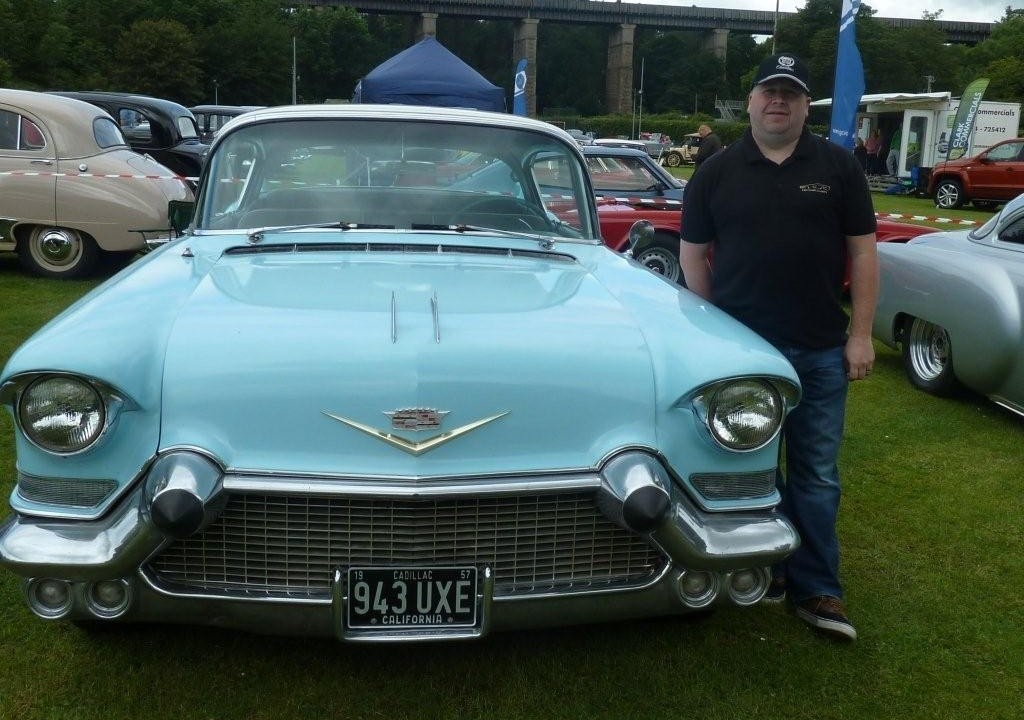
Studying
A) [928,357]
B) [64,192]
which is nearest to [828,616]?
[928,357]

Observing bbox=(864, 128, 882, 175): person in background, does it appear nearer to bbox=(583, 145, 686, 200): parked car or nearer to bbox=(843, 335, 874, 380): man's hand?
bbox=(583, 145, 686, 200): parked car

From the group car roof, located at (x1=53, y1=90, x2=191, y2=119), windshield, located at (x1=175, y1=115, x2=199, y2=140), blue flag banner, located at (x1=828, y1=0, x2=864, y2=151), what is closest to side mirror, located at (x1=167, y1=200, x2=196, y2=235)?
blue flag banner, located at (x1=828, y1=0, x2=864, y2=151)

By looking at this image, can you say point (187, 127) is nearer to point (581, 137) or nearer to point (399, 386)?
point (399, 386)

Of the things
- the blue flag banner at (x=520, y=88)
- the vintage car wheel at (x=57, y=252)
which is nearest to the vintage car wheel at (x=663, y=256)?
the vintage car wheel at (x=57, y=252)

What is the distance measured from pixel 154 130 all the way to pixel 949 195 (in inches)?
659

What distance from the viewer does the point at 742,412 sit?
8.80 feet

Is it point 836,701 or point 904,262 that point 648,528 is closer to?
point 836,701

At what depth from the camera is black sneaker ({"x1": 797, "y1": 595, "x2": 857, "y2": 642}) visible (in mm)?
3250

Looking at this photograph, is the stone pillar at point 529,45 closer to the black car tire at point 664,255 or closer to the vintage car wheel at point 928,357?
the black car tire at point 664,255

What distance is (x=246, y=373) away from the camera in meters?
2.49

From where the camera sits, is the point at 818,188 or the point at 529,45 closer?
the point at 818,188

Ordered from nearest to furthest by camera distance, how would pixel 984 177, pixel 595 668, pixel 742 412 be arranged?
pixel 742 412 < pixel 595 668 < pixel 984 177

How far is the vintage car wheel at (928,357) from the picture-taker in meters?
6.30

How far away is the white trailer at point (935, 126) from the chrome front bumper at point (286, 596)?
26448 millimetres
